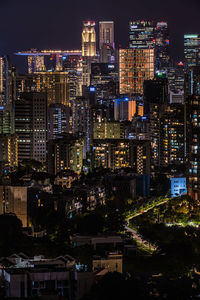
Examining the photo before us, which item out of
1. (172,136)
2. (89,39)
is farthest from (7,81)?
(172,136)

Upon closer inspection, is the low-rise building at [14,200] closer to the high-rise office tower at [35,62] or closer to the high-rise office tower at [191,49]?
the high-rise office tower at [191,49]

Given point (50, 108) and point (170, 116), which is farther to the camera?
point (50, 108)

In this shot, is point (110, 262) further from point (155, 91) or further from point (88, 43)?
point (88, 43)

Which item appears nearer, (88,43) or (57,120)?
(57,120)

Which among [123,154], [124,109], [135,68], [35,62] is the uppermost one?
[35,62]

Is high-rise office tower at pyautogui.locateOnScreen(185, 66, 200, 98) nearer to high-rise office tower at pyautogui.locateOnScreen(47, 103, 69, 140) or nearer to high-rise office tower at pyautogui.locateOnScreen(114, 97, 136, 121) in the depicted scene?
high-rise office tower at pyautogui.locateOnScreen(114, 97, 136, 121)

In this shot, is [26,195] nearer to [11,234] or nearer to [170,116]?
[11,234]

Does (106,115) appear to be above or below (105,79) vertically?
below

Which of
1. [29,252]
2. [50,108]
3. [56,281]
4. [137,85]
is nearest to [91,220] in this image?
[29,252]
